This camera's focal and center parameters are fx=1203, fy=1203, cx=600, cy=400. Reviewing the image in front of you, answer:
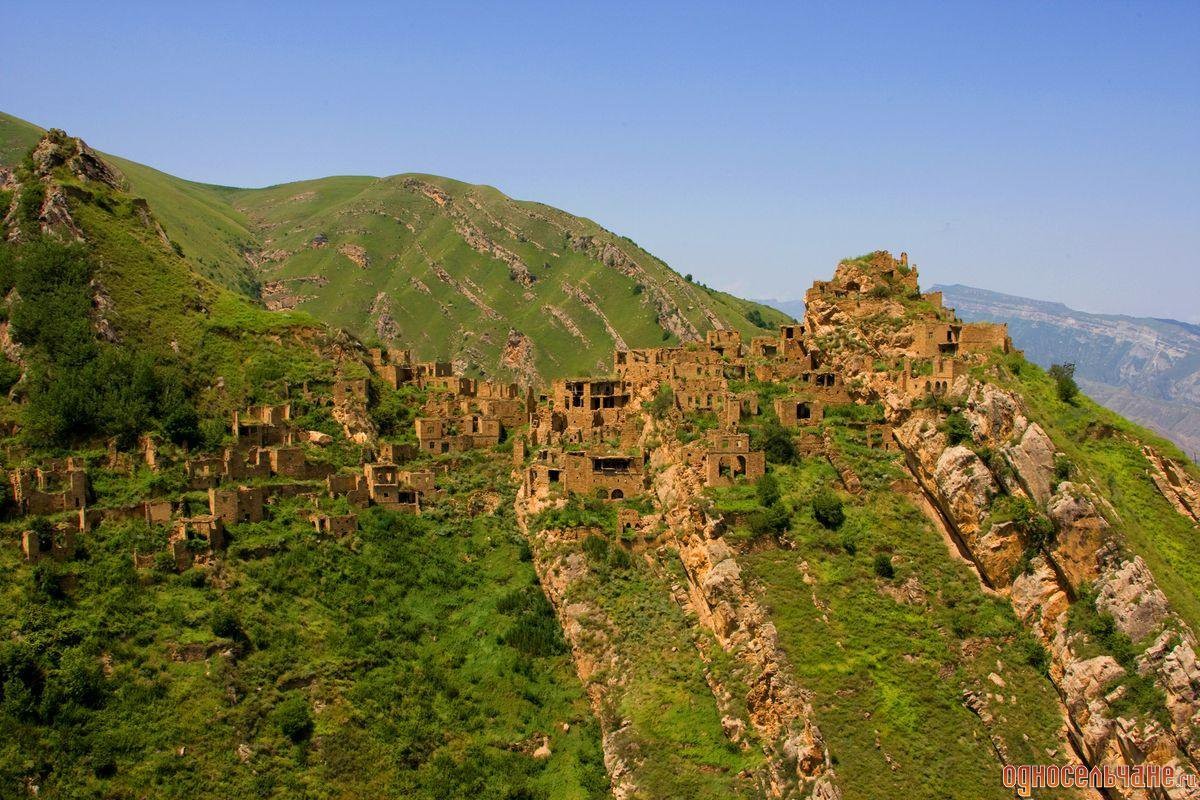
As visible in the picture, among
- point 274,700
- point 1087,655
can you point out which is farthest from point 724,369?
point 274,700

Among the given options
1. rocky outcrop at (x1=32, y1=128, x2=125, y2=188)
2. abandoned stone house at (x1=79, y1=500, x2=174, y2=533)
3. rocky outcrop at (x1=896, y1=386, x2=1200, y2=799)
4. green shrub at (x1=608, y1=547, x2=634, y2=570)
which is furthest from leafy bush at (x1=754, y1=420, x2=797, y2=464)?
rocky outcrop at (x1=32, y1=128, x2=125, y2=188)

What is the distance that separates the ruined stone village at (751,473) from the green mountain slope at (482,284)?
61588 millimetres

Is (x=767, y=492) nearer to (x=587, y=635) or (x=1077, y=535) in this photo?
(x=587, y=635)

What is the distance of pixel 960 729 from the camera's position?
51.8 metres

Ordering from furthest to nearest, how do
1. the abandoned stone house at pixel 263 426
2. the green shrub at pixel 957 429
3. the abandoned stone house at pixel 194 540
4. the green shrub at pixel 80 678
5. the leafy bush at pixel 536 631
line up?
the abandoned stone house at pixel 263 426
the green shrub at pixel 957 429
the leafy bush at pixel 536 631
the abandoned stone house at pixel 194 540
the green shrub at pixel 80 678

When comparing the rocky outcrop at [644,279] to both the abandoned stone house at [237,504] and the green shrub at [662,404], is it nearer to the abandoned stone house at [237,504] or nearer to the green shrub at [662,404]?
the green shrub at [662,404]

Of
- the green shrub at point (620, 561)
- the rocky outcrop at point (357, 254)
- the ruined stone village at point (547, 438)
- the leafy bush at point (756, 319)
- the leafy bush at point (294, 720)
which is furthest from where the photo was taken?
the rocky outcrop at point (357, 254)

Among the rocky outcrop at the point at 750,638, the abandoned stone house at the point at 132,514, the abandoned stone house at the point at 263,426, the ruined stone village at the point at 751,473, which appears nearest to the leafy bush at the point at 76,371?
the abandoned stone house at the point at 263,426

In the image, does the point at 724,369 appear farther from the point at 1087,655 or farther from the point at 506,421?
the point at 1087,655

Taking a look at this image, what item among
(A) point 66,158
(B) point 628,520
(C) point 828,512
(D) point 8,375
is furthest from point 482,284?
(C) point 828,512

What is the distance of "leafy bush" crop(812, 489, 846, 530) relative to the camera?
6028 cm

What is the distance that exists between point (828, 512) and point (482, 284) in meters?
118

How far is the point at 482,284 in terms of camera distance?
17262 centimetres

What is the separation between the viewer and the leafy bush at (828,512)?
60.3 m
